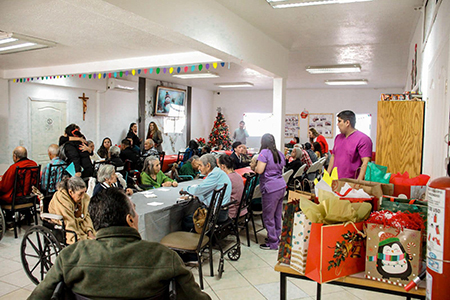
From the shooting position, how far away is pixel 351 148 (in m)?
3.71

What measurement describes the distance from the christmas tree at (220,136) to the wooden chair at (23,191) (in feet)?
27.1

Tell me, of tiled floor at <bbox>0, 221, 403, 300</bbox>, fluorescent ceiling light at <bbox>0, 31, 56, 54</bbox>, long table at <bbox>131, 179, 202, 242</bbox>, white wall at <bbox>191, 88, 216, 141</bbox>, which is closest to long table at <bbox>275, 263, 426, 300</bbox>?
tiled floor at <bbox>0, 221, 403, 300</bbox>

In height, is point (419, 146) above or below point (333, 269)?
above

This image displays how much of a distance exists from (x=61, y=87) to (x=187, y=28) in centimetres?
636

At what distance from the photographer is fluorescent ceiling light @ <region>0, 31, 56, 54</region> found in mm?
4418

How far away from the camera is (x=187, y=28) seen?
3.26 meters

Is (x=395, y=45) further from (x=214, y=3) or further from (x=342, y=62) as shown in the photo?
(x=214, y=3)

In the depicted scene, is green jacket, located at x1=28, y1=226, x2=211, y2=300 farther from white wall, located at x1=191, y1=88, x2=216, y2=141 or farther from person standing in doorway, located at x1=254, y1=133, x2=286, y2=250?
white wall, located at x1=191, y1=88, x2=216, y2=141

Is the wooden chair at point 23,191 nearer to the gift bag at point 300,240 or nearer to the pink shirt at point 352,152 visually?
the pink shirt at point 352,152

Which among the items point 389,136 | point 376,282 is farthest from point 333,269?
point 389,136

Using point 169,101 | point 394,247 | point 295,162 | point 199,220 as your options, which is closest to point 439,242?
point 394,247

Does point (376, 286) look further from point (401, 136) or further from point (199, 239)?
point (401, 136)

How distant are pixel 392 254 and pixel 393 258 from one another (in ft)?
0.07

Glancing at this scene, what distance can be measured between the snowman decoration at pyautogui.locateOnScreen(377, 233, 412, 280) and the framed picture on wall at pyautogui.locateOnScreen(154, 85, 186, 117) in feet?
32.1
